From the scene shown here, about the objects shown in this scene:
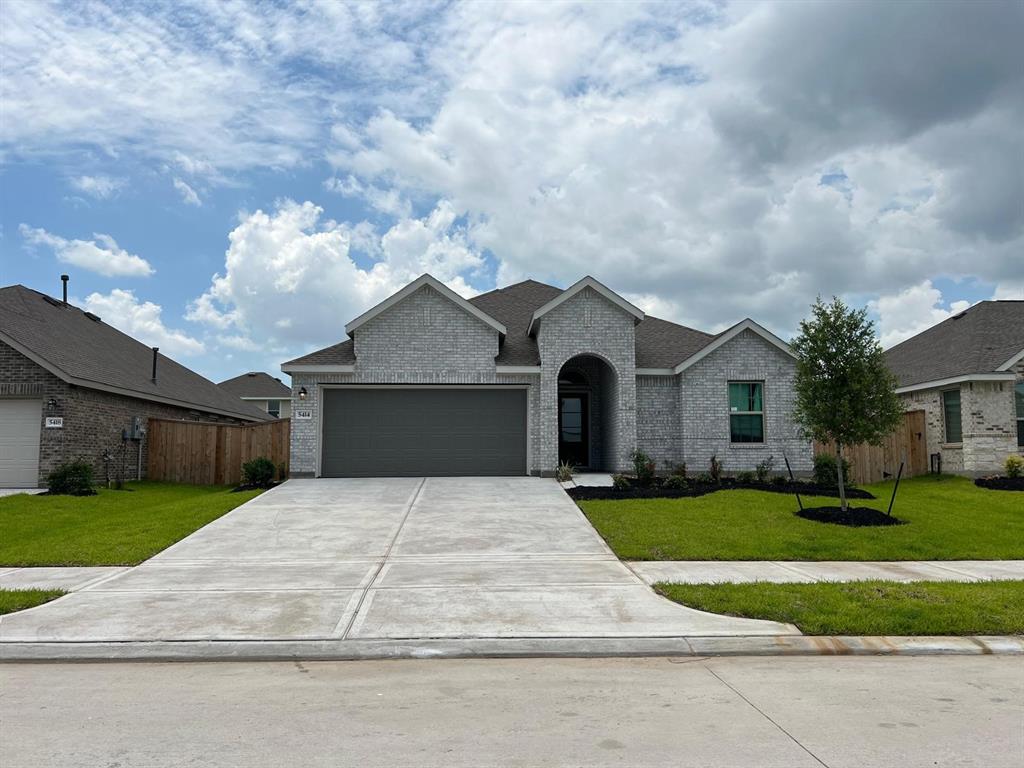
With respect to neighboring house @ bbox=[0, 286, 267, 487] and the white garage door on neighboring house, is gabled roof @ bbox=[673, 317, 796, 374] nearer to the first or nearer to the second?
neighboring house @ bbox=[0, 286, 267, 487]

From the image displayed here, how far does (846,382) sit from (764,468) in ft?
20.7

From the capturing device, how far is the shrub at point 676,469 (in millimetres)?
19156

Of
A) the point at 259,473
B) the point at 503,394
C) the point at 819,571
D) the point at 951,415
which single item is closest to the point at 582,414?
the point at 503,394

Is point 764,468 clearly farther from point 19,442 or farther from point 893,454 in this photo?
point 19,442

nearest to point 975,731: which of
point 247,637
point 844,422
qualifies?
point 247,637

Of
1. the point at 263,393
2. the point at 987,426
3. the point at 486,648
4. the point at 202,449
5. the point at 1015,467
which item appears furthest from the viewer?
the point at 263,393

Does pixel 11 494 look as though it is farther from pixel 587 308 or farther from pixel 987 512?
pixel 987 512

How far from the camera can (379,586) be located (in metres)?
9.25

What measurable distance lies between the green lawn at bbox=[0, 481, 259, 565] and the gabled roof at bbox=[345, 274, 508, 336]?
538 cm

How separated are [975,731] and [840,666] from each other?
1664 mm

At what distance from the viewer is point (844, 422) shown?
45.8ft

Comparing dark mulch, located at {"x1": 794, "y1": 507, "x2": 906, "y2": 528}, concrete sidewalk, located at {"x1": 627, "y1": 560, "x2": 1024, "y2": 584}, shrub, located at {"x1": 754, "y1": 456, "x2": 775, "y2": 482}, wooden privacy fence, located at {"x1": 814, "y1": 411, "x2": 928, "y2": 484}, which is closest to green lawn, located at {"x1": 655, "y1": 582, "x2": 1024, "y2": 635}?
concrete sidewalk, located at {"x1": 627, "y1": 560, "x2": 1024, "y2": 584}

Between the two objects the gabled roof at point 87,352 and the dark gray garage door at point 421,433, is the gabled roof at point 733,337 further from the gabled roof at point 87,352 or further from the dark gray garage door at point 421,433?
the gabled roof at point 87,352

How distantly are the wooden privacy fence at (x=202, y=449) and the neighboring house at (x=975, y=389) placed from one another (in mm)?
18556
